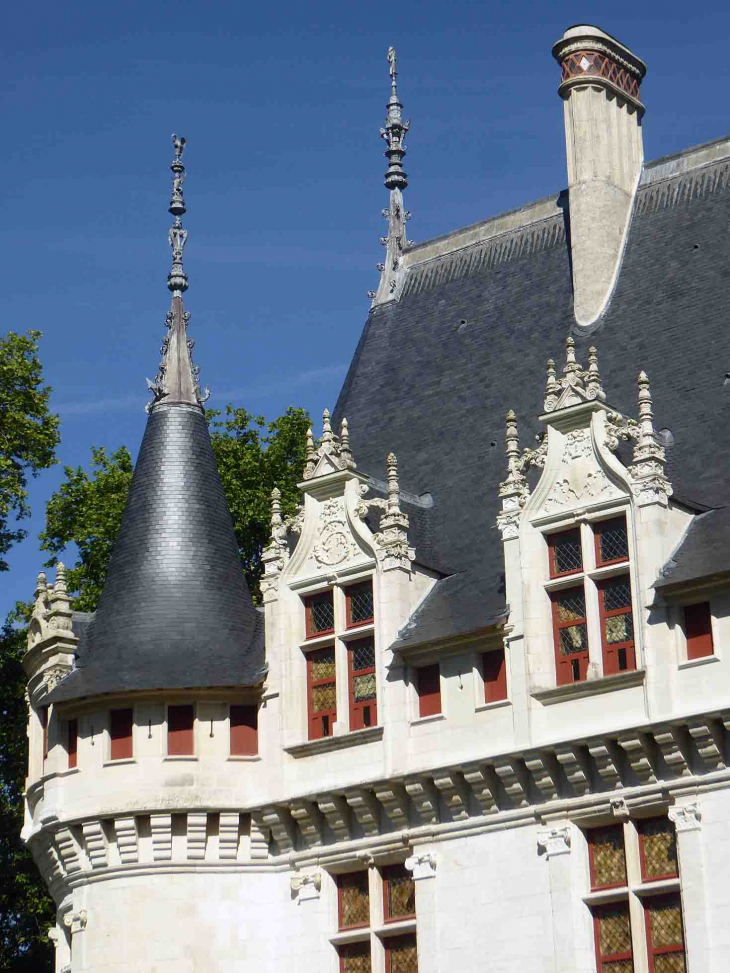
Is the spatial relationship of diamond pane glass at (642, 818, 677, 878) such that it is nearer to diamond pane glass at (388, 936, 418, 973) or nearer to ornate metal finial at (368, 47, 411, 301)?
diamond pane glass at (388, 936, 418, 973)

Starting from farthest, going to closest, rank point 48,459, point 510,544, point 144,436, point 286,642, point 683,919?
point 48,459 → point 144,436 → point 286,642 → point 510,544 → point 683,919

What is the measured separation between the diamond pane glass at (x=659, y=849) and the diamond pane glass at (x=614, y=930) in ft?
2.18

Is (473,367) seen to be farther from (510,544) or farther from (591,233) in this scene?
(510,544)

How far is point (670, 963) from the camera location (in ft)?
90.6

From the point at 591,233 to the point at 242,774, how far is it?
453 inches

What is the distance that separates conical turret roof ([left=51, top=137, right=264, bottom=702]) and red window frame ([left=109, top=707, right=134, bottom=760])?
2.07 ft

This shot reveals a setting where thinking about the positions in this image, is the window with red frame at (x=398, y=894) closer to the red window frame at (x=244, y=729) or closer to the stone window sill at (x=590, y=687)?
the red window frame at (x=244, y=729)

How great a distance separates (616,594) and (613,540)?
2.68 feet

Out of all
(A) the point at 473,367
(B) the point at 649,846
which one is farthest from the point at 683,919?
(A) the point at 473,367

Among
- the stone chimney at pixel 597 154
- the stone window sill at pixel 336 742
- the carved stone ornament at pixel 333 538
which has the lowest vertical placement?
the stone window sill at pixel 336 742

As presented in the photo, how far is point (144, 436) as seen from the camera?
117ft

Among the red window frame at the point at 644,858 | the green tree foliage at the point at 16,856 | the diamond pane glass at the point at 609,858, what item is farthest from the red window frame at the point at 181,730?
the green tree foliage at the point at 16,856

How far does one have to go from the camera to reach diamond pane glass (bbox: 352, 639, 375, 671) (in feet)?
104

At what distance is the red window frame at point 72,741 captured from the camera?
32.8 m
